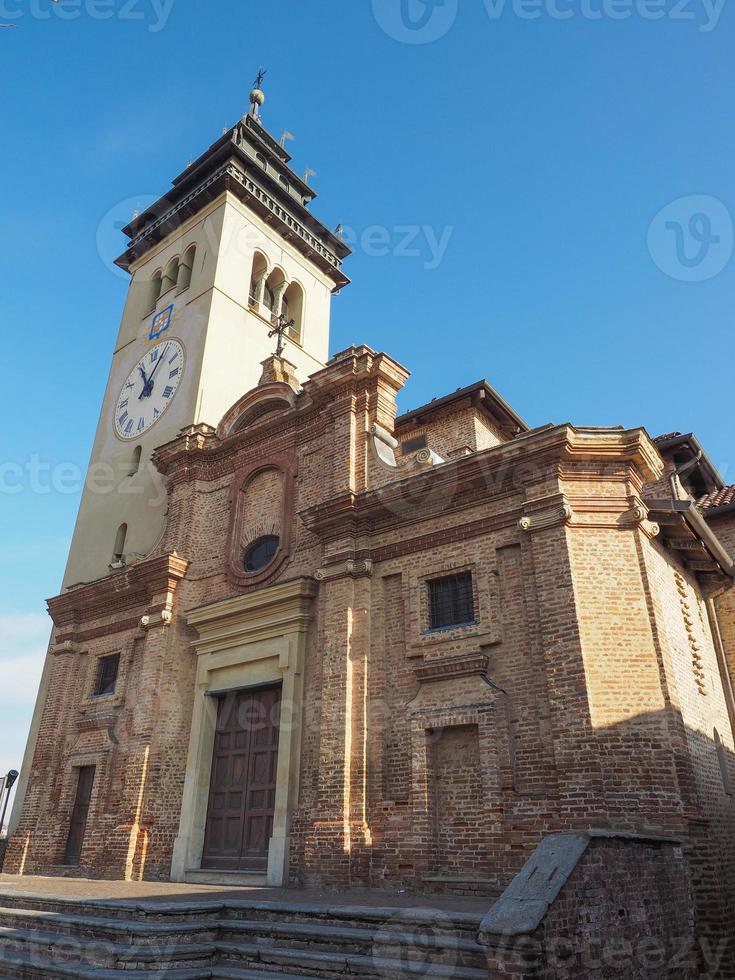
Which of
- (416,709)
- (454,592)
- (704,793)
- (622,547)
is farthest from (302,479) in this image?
(704,793)

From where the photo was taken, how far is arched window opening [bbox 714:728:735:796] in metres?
11.2

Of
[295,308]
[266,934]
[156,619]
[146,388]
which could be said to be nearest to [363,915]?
[266,934]

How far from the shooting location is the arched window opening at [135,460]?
19.6 m

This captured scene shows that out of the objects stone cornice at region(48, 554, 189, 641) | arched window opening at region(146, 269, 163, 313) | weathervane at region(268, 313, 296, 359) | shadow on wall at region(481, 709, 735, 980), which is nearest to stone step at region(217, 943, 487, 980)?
shadow on wall at region(481, 709, 735, 980)

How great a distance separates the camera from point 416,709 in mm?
10758

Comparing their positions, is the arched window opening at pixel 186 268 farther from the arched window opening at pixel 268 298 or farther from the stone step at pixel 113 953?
the stone step at pixel 113 953

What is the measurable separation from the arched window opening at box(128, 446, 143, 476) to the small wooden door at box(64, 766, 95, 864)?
7593mm

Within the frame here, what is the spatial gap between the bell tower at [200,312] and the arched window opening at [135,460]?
6 cm

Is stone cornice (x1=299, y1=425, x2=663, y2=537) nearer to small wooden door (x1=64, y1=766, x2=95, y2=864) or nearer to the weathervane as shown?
the weathervane

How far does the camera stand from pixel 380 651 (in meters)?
11.6

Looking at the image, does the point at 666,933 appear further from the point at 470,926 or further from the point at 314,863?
the point at 314,863

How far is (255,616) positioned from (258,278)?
43.1ft

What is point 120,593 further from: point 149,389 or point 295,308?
point 295,308

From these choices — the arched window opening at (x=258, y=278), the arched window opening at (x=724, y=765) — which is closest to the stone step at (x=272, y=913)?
the arched window opening at (x=724, y=765)
